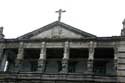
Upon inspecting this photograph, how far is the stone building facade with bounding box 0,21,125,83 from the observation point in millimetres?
22234

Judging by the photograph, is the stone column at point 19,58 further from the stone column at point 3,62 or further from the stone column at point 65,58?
the stone column at point 65,58

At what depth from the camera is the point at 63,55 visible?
24.1m

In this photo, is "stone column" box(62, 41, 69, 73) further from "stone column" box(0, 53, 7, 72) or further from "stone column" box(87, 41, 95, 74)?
"stone column" box(0, 53, 7, 72)

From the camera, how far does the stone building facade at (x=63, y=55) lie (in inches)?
875

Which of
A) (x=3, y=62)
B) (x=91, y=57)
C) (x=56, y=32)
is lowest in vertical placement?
(x=3, y=62)

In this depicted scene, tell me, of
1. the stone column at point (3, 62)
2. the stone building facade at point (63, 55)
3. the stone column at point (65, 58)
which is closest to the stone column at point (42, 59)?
the stone building facade at point (63, 55)

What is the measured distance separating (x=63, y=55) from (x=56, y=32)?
6.82 ft

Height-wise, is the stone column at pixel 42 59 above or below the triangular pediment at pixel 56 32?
below

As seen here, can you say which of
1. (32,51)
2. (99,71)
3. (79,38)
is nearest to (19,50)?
(32,51)

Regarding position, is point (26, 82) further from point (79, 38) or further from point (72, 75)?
point (79, 38)

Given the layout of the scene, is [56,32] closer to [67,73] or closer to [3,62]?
[67,73]

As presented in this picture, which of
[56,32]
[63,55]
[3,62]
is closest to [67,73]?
[63,55]

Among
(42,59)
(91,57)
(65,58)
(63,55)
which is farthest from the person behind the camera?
(63,55)

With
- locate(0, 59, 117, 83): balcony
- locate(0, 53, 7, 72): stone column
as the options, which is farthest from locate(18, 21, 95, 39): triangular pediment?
locate(0, 59, 117, 83): balcony
